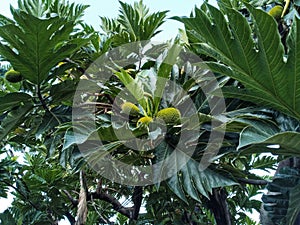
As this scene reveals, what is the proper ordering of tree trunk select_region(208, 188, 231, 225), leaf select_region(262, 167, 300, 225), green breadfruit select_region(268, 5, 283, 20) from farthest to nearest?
tree trunk select_region(208, 188, 231, 225)
green breadfruit select_region(268, 5, 283, 20)
leaf select_region(262, 167, 300, 225)

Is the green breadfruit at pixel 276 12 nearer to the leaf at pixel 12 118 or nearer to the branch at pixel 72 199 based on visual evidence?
the leaf at pixel 12 118

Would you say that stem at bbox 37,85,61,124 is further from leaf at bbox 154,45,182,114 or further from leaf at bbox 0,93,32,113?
leaf at bbox 154,45,182,114

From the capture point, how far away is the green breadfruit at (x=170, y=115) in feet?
3.66

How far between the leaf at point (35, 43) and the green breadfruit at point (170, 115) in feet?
1.06

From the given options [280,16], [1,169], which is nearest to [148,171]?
[280,16]

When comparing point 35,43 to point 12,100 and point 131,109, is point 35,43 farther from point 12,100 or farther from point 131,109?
point 131,109

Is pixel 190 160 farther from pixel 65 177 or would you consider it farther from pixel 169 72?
pixel 65 177

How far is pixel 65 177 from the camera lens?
184 cm

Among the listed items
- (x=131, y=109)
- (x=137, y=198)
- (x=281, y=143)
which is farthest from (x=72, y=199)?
(x=281, y=143)

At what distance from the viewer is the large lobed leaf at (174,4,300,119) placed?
831 mm

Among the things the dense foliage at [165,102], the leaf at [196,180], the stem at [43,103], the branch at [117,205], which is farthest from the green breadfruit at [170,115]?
the branch at [117,205]

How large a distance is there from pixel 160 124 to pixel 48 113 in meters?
0.44

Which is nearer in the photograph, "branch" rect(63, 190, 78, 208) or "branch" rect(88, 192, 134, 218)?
"branch" rect(88, 192, 134, 218)

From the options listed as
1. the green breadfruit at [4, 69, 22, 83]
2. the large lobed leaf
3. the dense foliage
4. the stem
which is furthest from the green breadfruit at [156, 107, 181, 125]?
the green breadfruit at [4, 69, 22, 83]
